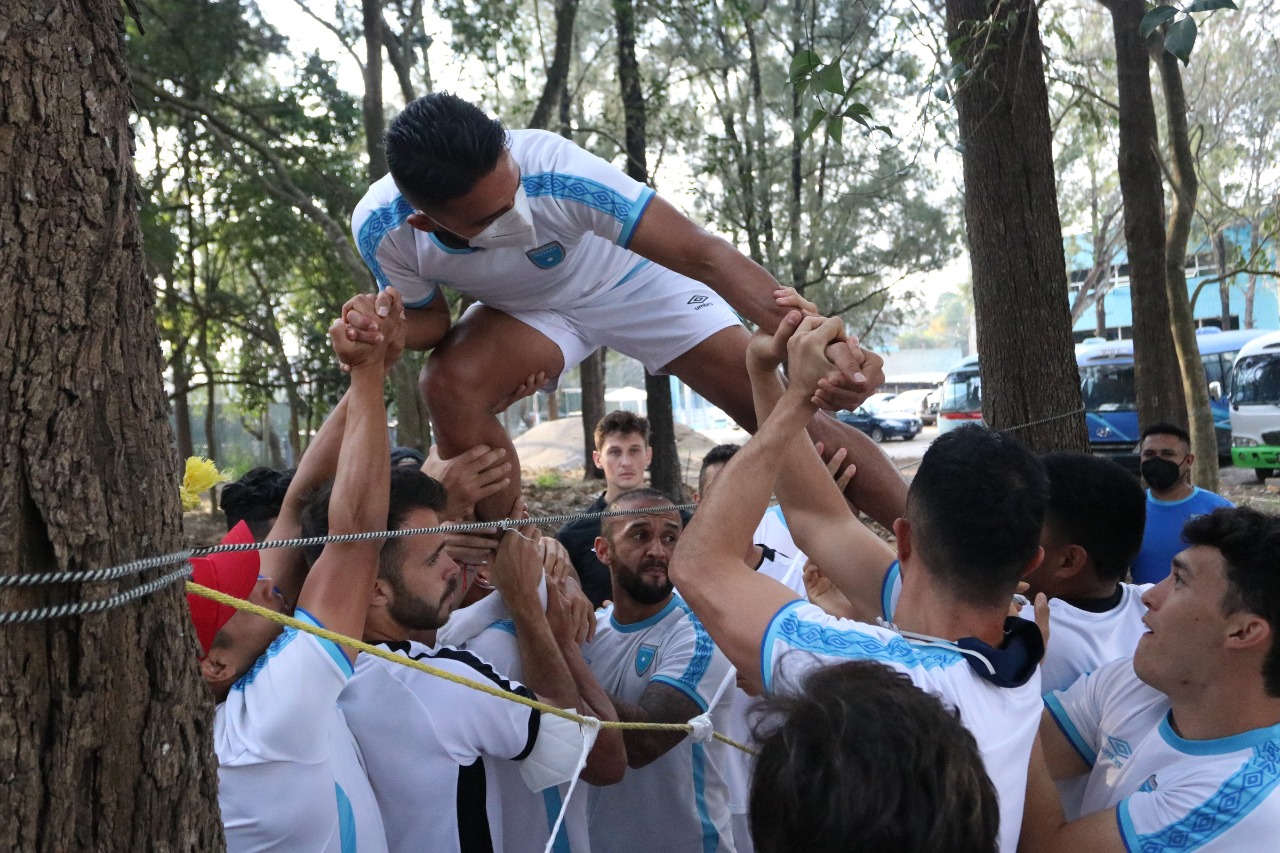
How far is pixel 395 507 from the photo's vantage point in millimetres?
2494

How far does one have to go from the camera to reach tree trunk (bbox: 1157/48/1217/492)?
8.02m

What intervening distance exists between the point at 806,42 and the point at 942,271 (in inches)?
219

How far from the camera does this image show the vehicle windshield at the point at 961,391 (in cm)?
1750

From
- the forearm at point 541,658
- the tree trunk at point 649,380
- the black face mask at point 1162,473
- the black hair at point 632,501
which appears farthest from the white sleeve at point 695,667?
the tree trunk at point 649,380

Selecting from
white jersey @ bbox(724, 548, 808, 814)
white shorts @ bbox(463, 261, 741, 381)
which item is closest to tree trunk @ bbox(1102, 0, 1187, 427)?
white shorts @ bbox(463, 261, 741, 381)

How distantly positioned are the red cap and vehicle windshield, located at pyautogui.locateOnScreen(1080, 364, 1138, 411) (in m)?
15.0

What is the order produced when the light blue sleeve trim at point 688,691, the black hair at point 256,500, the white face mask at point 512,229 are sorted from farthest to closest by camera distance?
the black hair at point 256,500 → the light blue sleeve trim at point 688,691 → the white face mask at point 512,229

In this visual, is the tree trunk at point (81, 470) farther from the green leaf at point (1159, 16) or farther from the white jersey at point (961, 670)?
the green leaf at point (1159, 16)

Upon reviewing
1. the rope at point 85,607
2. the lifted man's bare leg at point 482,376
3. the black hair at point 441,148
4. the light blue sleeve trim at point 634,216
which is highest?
the black hair at point 441,148

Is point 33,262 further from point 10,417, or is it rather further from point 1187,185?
point 1187,185

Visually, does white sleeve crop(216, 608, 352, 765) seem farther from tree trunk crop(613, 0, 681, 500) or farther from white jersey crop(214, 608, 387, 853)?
tree trunk crop(613, 0, 681, 500)

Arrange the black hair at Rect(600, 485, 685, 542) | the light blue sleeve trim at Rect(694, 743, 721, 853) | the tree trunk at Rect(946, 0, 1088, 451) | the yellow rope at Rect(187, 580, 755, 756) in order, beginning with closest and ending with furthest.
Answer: the yellow rope at Rect(187, 580, 755, 756)
the light blue sleeve trim at Rect(694, 743, 721, 853)
the black hair at Rect(600, 485, 685, 542)
the tree trunk at Rect(946, 0, 1088, 451)

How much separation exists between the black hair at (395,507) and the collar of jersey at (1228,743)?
5.07 feet

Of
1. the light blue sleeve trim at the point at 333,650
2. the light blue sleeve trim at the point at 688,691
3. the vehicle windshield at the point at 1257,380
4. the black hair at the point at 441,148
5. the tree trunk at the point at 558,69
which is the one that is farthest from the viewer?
the vehicle windshield at the point at 1257,380
